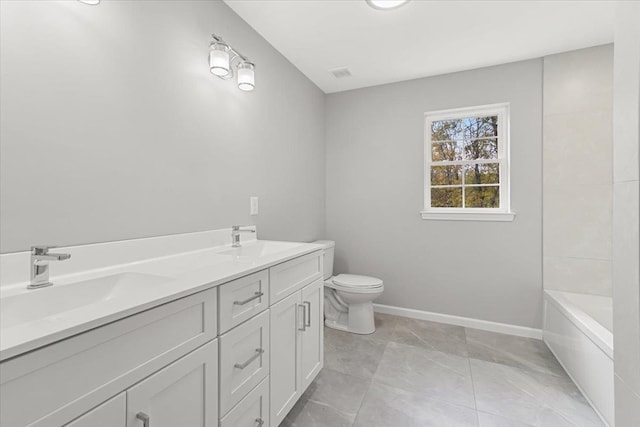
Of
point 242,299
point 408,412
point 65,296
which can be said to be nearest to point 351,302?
point 408,412

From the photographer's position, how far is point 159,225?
1408 millimetres

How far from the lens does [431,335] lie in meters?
2.53

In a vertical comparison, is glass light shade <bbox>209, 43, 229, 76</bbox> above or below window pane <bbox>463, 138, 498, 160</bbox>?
above

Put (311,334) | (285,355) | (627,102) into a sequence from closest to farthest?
(627,102) → (285,355) → (311,334)

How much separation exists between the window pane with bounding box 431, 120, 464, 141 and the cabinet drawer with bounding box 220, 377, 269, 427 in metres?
2.63

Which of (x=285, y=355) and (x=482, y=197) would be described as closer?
(x=285, y=355)

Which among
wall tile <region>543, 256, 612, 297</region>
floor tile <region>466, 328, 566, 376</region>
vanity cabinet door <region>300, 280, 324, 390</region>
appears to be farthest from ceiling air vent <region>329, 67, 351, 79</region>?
floor tile <region>466, 328, 566, 376</region>

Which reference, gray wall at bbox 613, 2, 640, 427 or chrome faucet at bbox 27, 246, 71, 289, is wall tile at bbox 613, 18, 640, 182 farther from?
chrome faucet at bbox 27, 246, 71, 289

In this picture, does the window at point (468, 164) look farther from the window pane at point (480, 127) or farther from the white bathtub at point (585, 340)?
the white bathtub at point (585, 340)

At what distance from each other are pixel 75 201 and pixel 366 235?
247 centimetres

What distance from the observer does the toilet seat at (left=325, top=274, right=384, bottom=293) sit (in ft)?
8.21

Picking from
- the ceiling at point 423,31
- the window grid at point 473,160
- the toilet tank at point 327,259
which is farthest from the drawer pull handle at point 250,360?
the window grid at point 473,160

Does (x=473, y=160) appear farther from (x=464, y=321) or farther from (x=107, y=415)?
(x=107, y=415)

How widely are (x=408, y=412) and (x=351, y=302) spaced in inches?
41.6
